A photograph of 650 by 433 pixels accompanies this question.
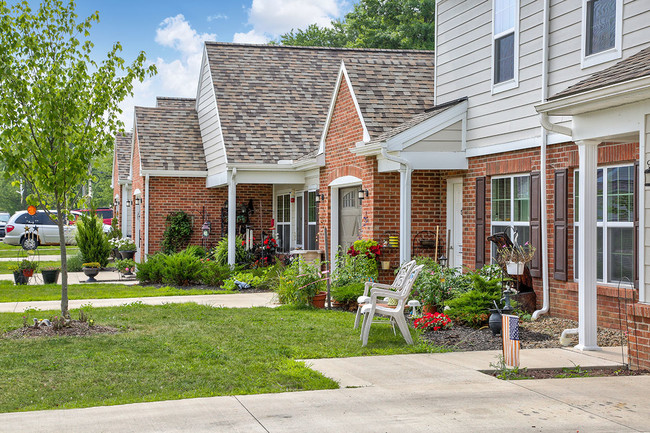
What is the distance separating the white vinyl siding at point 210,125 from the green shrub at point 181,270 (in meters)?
2.80

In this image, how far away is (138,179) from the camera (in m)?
25.1

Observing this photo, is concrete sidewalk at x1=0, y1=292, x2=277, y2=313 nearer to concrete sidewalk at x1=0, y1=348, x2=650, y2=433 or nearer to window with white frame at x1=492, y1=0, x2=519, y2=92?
window with white frame at x1=492, y1=0, x2=519, y2=92

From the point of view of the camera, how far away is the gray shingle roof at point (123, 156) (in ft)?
103

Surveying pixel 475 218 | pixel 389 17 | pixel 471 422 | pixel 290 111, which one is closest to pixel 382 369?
pixel 471 422

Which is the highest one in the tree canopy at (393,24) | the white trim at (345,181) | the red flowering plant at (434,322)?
the tree canopy at (393,24)

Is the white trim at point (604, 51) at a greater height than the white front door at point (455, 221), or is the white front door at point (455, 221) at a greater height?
the white trim at point (604, 51)

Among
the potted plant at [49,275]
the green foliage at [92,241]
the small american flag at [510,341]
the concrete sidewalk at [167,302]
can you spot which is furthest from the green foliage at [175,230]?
the small american flag at [510,341]

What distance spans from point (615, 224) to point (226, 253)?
1206 centimetres


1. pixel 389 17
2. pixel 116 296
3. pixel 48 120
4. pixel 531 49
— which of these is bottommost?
pixel 116 296

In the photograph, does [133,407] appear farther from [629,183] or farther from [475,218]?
[475,218]

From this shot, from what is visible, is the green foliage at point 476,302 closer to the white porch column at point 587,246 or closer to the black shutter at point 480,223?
the white porch column at point 587,246

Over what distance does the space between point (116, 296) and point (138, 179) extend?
9.98 m

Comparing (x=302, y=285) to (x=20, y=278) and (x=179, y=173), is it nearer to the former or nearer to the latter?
(x=20, y=278)

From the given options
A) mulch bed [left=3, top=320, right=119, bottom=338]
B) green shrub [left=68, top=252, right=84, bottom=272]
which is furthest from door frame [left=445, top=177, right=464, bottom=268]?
green shrub [left=68, top=252, right=84, bottom=272]
